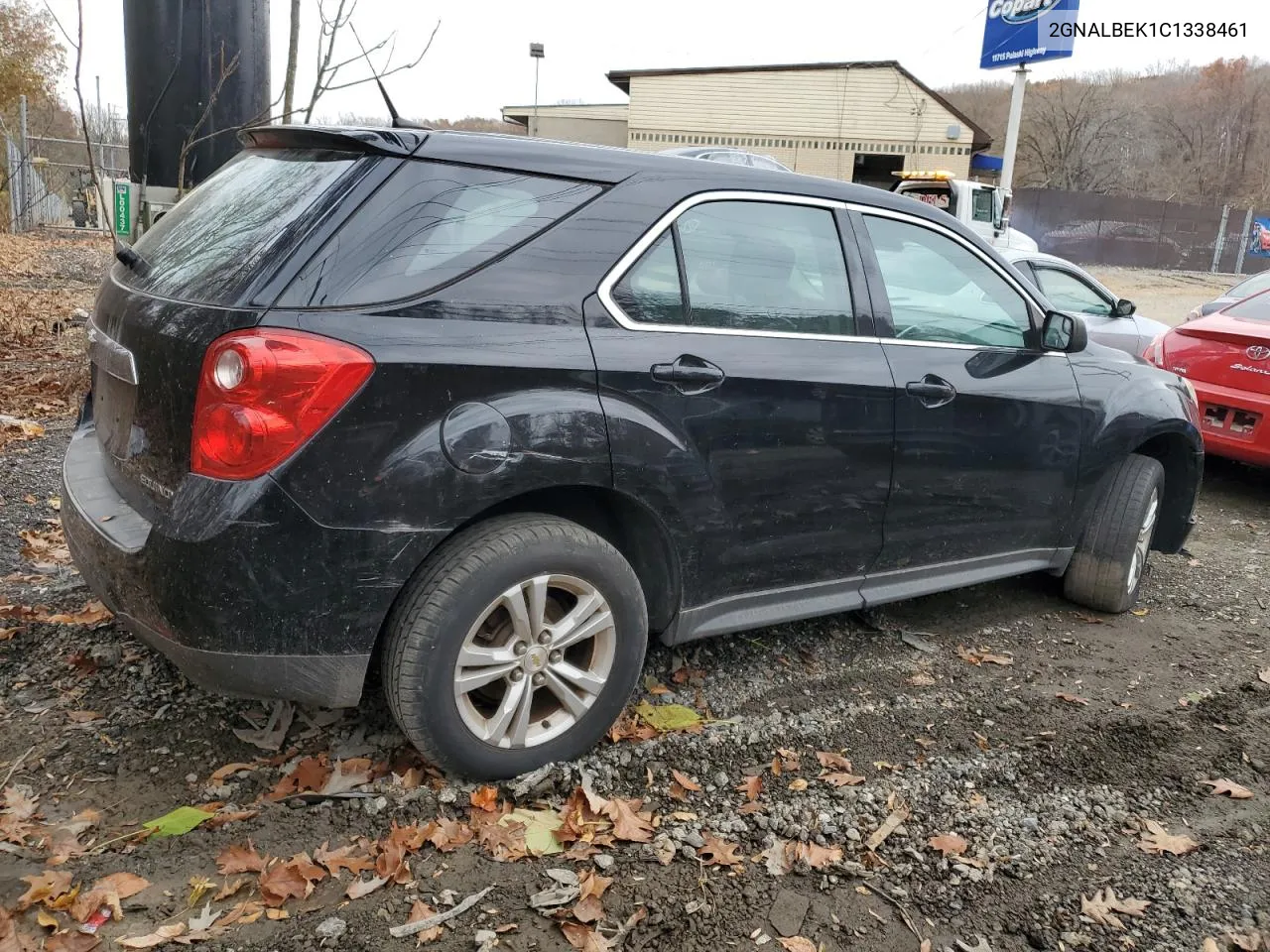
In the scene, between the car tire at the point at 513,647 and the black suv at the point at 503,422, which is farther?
the car tire at the point at 513,647

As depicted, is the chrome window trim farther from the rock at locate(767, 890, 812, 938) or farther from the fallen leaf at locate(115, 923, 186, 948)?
the fallen leaf at locate(115, 923, 186, 948)

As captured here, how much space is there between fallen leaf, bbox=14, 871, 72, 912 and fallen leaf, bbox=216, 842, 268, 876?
34 cm

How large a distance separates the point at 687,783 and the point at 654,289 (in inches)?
58.7

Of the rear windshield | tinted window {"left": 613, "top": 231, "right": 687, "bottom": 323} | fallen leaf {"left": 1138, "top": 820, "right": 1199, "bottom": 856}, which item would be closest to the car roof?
tinted window {"left": 613, "top": 231, "right": 687, "bottom": 323}

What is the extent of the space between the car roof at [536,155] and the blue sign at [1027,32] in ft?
59.1

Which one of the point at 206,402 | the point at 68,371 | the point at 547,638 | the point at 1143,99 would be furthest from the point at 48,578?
the point at 1143,99

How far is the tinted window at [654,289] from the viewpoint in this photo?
2914mm

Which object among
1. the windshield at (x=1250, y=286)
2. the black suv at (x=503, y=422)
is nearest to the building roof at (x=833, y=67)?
the windshield at (x=1250, y=286)

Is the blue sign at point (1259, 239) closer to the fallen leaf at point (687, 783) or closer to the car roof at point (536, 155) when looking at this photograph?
the car roof at point (536, 155)

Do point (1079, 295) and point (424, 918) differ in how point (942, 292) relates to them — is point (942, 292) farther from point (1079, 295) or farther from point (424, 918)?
Result: point (1079, 295)

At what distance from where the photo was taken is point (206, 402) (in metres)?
2.43

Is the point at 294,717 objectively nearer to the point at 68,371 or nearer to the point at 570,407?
the point at 570,407

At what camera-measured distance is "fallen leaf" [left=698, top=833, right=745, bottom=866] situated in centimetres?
264

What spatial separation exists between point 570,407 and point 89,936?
168 centimetres
